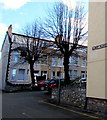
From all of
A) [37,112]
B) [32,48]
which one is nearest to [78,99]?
[37,112]

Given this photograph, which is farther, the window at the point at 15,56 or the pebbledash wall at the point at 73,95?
the window at the point at 15,56

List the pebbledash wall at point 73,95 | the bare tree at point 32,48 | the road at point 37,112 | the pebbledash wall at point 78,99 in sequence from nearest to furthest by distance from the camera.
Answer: the road at point 37,112 < the pebbledash wall at point 78,99 < the pebbledash wall at point 73,95 < the bare tree at point 32,48

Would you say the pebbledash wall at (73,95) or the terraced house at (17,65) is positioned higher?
the terraced house at (17,65)

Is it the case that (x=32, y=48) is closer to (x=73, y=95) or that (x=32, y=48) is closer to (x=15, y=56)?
(x=15, y=56)

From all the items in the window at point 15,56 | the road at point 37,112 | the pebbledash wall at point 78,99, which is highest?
the window at point 15,56

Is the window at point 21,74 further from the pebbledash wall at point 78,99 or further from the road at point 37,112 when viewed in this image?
the road at point 37,112

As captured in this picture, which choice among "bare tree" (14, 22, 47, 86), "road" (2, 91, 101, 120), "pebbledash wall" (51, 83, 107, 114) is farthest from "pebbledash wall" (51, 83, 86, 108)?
"bare tree" (14, 22, 47, 86)

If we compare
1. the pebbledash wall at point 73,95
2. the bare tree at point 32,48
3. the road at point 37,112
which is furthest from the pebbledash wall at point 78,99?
the bare tree at point 32,48

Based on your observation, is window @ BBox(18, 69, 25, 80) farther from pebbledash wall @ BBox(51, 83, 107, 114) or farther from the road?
the road

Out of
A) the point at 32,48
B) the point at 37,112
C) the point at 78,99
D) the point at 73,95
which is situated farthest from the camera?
the point at 32,48

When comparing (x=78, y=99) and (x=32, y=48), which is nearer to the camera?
(x=78, y=99)

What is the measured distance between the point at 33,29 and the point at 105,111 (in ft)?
63.2

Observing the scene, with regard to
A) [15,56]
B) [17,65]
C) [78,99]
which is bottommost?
[78,99]

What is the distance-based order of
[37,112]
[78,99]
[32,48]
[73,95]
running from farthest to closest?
[32,48], [73,95], [78,99], [37,112]
